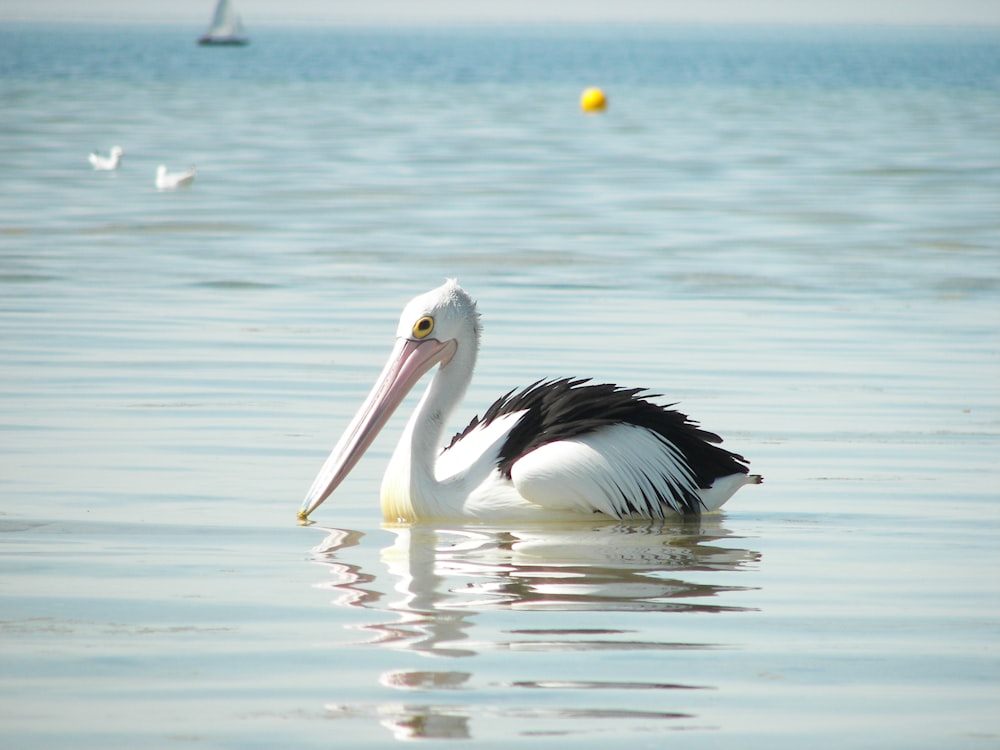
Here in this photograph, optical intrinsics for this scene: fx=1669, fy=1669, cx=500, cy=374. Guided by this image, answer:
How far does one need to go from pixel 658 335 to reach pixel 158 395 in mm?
2888

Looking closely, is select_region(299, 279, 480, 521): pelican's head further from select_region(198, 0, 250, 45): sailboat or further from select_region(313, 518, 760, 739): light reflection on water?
select_region(198, 0, 250, 45): sailboat

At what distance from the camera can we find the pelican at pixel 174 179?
16.8m

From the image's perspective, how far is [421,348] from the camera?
5.70 meters

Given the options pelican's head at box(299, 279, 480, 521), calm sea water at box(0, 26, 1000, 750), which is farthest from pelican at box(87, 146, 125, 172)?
pelican's head at box(299, 279, 480, 521)

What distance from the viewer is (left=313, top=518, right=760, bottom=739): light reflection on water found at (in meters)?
3.48

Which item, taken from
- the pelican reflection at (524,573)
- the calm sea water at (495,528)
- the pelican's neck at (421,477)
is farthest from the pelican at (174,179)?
the pelican reflection at (524,573)

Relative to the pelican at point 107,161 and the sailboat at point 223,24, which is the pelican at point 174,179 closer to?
the pelican at point 107,161

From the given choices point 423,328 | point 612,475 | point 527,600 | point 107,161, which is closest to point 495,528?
point 612,475

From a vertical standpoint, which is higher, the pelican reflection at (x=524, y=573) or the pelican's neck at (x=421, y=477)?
the pelican's neck at (x=421, y=477)

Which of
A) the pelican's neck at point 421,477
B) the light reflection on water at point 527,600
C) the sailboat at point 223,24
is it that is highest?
the sailboat at point 223,24

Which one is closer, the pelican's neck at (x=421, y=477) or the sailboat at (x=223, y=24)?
the pelican's neck at (x=421, y=477)

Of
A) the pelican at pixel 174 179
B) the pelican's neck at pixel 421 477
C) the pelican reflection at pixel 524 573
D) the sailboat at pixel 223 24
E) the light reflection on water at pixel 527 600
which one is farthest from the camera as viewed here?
the sailboat at pixel 223 24

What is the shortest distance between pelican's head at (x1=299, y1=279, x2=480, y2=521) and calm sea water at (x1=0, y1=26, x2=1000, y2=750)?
1.02 ft

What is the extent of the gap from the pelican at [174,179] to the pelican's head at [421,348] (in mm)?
11534
